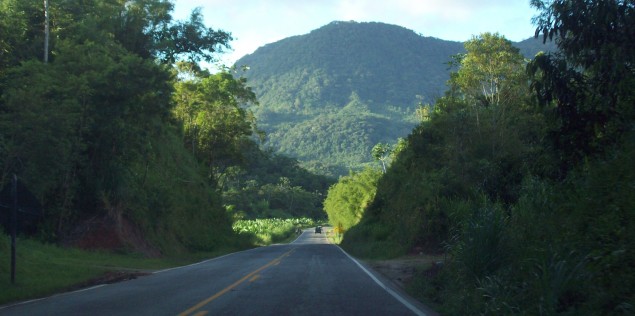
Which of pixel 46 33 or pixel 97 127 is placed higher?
pixel 46 33

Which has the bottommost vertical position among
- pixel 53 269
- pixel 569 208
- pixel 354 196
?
pixel 354 196

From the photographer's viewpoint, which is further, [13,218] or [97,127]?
[97,127]

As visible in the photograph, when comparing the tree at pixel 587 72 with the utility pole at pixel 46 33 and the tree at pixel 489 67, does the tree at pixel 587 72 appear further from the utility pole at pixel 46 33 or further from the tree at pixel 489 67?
the tree at pixel 489 67

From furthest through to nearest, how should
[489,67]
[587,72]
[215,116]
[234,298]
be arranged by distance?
[215,116], [489,67], [234,298], [587,72]

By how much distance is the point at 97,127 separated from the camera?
27.5 metres

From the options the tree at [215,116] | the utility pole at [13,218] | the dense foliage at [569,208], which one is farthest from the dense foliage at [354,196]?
the dense foliage at [569,208]

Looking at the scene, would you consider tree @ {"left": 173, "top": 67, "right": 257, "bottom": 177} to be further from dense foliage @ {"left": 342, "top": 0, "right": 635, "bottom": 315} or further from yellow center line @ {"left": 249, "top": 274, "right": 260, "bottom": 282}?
dense foliage @ {"left": 342, "top": 0, "right": 635, "bottom": 315}

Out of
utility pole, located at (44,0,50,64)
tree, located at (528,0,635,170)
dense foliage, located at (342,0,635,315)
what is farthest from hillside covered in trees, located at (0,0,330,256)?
tree, located at (528,0,635,170)

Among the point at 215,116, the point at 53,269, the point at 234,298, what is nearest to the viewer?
the point at 234,298

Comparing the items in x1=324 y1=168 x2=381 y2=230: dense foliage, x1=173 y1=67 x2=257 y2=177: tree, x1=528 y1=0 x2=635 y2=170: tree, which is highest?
x1=173 y1=67 x2=257 y2=177: tree

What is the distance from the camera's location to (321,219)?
17400 centimetres

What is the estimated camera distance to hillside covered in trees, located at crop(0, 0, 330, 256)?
23.8 m

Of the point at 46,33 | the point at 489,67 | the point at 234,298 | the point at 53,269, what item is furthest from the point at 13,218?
the point at 489,67

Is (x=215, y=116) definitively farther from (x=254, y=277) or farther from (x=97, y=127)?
(x=254, y=277)
